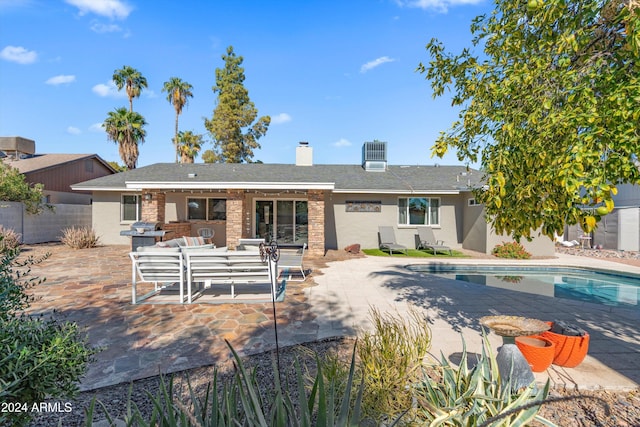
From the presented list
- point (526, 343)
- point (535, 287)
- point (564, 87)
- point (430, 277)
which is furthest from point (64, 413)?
point (535, 287)

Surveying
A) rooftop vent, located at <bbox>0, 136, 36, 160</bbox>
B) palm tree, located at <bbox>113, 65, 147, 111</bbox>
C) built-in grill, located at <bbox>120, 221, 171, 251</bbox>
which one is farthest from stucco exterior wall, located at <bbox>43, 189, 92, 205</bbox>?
built-in grill, located at <bbox>120, 221, 171, 251</bbox>

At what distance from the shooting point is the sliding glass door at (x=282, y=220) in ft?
53.1

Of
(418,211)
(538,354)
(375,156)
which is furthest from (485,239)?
(538,354)

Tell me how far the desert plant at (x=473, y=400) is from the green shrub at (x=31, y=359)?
2584 millimetres

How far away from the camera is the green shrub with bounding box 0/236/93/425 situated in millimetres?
1800

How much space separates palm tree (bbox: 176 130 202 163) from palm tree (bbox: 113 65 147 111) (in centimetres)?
544

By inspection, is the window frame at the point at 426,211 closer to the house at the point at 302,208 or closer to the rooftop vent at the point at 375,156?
the house at the point at 302,208

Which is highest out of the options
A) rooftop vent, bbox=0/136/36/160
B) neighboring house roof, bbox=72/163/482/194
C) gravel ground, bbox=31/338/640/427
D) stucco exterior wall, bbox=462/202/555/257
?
rooftop vent, bbox=0/136/36/160

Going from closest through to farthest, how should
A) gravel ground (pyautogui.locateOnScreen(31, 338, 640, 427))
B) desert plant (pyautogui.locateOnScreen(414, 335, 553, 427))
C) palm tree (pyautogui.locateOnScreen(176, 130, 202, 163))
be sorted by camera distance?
1. desert plant (pyautogui.locateOnScreen(414, 335, 553, 427))
2. gravel ground (pyautogui.locateOnScreen(31, 338, 640, 427))
3. palm tree (pyautogui.locateOnScreen(176, 130, 202, 163))

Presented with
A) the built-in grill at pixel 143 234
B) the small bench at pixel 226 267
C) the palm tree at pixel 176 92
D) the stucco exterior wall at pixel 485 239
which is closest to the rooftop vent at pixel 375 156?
the stucco exterior wall at pixel 485 239

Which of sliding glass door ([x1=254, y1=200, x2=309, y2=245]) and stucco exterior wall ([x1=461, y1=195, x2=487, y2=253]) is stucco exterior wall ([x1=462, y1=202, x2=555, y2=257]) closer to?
stucco exterior wall ([x1=461, y1=195, x2=487, y2=253])

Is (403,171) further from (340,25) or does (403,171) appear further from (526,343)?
(526,343)

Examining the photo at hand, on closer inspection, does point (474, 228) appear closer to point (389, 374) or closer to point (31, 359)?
point (389, 374)

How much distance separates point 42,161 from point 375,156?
1016 inches
